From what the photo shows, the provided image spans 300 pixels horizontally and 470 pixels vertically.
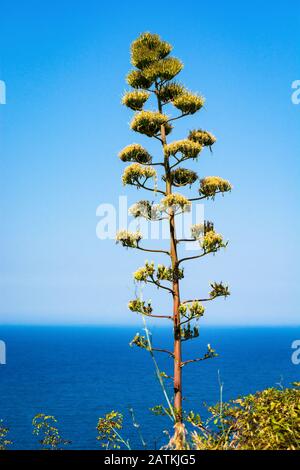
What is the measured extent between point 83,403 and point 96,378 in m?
43.2

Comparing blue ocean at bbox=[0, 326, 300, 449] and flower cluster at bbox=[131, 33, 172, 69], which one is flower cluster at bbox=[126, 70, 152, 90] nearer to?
flower cluster at bbox=[131, 33, 172, 69]

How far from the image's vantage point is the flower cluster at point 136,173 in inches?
517

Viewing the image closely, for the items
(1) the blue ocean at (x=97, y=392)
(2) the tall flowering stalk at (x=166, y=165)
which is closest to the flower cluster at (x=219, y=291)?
(2) the tall flowering stalk at (x=166, y=165)

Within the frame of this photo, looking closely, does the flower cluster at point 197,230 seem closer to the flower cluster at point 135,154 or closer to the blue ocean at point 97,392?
the flower cluster at point 135,154

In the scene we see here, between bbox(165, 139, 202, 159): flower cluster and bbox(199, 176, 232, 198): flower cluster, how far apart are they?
726 millimetres

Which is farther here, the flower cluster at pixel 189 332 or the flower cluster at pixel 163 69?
the flower cluster at pixel 163 69

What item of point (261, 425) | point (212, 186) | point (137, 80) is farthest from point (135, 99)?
point (261, 425)

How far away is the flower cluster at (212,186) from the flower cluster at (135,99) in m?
2.70

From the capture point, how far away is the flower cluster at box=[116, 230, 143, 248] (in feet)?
42.8

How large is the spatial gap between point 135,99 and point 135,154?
1507 millimetres

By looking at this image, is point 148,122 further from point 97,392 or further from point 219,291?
point 97,392

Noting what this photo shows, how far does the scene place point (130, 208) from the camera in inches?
526

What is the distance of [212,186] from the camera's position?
13.1m
